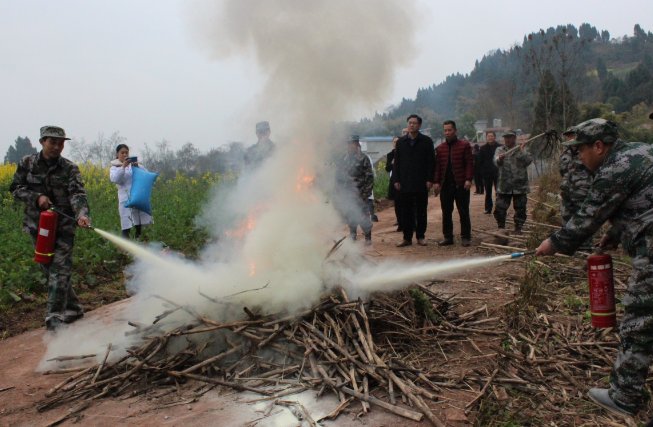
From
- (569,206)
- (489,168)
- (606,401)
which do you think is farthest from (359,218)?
(606,401)

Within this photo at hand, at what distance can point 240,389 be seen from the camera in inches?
156

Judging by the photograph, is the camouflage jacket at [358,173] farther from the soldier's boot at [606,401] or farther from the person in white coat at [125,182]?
the soldier's boot at [606,401]

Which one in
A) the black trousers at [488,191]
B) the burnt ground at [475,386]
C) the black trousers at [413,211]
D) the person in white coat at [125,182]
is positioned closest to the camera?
the burnt ground at [475,386]

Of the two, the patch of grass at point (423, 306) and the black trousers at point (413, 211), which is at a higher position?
the black trousers at point (413, 211)

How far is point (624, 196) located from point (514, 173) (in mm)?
6235

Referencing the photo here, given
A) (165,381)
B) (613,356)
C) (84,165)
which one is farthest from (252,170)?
(84,165)

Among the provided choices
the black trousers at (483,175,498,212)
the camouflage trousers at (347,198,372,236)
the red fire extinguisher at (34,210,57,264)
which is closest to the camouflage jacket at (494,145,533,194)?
the camouflage trousers at (347,198,372,236)

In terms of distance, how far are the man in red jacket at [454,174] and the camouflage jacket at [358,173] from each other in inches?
59.2

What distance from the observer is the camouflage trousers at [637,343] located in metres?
3.28

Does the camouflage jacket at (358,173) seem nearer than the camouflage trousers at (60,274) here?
No

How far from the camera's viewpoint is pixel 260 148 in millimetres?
7188

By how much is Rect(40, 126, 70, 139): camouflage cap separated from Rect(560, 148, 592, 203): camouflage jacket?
688 cm

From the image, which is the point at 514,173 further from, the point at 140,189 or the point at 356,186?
the point at 140,189

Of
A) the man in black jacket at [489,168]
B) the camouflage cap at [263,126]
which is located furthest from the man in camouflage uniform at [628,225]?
the man in black jacket at [489,168]
